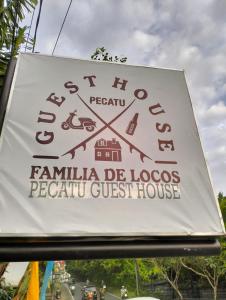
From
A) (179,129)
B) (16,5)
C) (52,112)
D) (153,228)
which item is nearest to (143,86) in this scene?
(179,129)

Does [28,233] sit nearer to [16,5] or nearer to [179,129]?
[179,129]

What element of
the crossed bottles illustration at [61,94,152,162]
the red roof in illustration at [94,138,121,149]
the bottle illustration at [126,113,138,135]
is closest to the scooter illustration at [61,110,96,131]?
the crossed bottles illustration at [61,94,152,162]

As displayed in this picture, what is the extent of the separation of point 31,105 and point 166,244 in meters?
1.59

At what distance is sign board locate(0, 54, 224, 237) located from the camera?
7.75ft

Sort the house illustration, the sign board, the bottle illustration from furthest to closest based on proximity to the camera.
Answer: the bottle illustration
the house illustration
the sign board

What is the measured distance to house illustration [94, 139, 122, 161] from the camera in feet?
8.77

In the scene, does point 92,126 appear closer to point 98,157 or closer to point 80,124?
point 80,124

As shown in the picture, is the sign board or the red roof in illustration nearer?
the sign board

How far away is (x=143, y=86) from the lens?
3.26m

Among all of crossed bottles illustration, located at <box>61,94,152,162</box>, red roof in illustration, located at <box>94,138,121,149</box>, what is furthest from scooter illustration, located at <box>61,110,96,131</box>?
red roof in illustration, located at <box>94,138,121,149</box>

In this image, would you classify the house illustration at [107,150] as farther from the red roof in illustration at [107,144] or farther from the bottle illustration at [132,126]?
the bottle illustration at [132,126]

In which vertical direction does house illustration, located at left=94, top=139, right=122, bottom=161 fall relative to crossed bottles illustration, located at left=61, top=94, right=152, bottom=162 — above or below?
below

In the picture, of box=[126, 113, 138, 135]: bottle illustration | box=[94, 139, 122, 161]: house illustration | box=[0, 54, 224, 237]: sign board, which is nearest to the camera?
box=[0, 54, 224, 237]: sign board

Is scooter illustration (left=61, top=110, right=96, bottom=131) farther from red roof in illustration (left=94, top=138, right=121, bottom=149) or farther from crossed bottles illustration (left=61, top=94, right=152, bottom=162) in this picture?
red roof in illustration (left=94, top=138, right=121, bottom=149)
